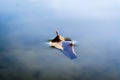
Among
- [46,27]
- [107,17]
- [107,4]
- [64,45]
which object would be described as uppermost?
[107,4]

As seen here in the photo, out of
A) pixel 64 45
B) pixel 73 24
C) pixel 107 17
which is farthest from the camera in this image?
pixel 107 17

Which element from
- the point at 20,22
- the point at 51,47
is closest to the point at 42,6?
the point at 20,22

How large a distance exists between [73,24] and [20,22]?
2.47 meters

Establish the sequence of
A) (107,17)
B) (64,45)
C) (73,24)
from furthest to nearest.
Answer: (107,17)
(73,24)
(64,45)

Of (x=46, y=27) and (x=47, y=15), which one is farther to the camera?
(x=47, y=15)

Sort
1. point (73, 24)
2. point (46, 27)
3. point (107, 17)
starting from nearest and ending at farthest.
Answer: point (46, 27) → point (73, 24) → point (107, 17)

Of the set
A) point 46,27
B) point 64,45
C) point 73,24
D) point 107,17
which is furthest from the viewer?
point 107,17

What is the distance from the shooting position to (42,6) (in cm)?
1408

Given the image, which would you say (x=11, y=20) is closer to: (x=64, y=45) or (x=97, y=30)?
(x=97, y=30)

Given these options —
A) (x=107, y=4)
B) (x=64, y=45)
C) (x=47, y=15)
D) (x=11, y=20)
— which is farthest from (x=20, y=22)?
(x=64, y=45)

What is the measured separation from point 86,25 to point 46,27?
2.15 meters

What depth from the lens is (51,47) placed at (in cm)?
822

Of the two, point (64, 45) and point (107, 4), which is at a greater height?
point (107, 4)

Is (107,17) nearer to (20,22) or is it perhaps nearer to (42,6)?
(42,6)
